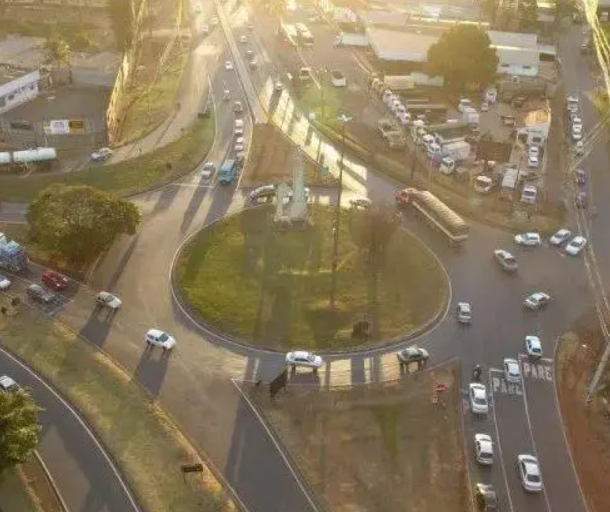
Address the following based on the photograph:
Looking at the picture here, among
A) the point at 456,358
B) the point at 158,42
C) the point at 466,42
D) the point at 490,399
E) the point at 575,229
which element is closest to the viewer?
the point at 490,399

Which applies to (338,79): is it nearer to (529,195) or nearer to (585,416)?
(529,195)

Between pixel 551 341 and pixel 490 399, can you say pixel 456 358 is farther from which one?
pixel 551 341

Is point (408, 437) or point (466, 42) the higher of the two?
point (466, 42)

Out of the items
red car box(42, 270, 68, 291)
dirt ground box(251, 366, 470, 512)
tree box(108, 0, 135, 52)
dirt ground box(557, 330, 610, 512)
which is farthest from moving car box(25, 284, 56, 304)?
tree box(108, 0, 135, 52)

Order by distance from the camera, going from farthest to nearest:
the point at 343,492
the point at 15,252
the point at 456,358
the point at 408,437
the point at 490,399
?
1. the point at 15,252
2. the point at 456,358
3. the point at 490,399
4. the point at 408,437
5. the point at 343,492

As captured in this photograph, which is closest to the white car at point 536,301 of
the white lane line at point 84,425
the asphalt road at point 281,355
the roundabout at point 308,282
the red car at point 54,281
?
the asphalt road at point 281,355

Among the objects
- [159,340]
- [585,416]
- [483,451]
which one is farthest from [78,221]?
[585,416]

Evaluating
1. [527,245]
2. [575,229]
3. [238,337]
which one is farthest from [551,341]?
[238,337]
